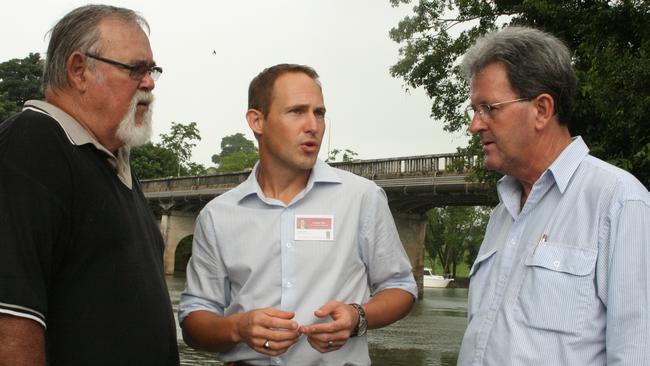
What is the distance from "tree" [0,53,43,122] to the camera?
2023 inches

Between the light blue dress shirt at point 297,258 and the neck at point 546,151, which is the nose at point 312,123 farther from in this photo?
the neck at point 546,151

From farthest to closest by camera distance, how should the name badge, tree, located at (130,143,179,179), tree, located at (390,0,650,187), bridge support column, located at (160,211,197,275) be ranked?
tree, located at (130,143,179,179), bridge support column, located at (160,211,197,275), tree, located at (390,0,650,187), the name badge

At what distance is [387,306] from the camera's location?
299 cm

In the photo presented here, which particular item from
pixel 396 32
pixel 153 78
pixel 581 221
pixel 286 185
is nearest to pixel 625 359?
pixel 581 221

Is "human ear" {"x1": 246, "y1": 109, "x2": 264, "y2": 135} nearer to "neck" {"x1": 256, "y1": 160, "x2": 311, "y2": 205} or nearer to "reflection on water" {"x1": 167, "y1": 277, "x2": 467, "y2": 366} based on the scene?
"neck" {"x1": 256, "y1": 160, "x2": 311, "y2": 205}

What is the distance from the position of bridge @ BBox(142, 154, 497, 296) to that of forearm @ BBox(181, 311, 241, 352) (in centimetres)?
1164

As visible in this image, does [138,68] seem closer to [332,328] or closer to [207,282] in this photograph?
[207,282]

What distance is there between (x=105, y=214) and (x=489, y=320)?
129 centimetres

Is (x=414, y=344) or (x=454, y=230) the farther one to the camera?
(x=454, y=230)

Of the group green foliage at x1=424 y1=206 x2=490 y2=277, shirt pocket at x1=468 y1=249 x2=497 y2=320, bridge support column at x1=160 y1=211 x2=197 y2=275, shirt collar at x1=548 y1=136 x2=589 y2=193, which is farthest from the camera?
green foliage at x1=424 y1=206 x2=490 y2=277

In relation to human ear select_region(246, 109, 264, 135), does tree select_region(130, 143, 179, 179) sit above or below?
below

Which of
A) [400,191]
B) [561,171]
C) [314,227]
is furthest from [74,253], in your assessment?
[400,191]

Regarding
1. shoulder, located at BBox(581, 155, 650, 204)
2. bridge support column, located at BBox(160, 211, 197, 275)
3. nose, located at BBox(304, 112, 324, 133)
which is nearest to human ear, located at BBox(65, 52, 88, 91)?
nose, located at BBox(304, 112, 324, 133)

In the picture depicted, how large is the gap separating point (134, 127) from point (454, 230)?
65781mm
